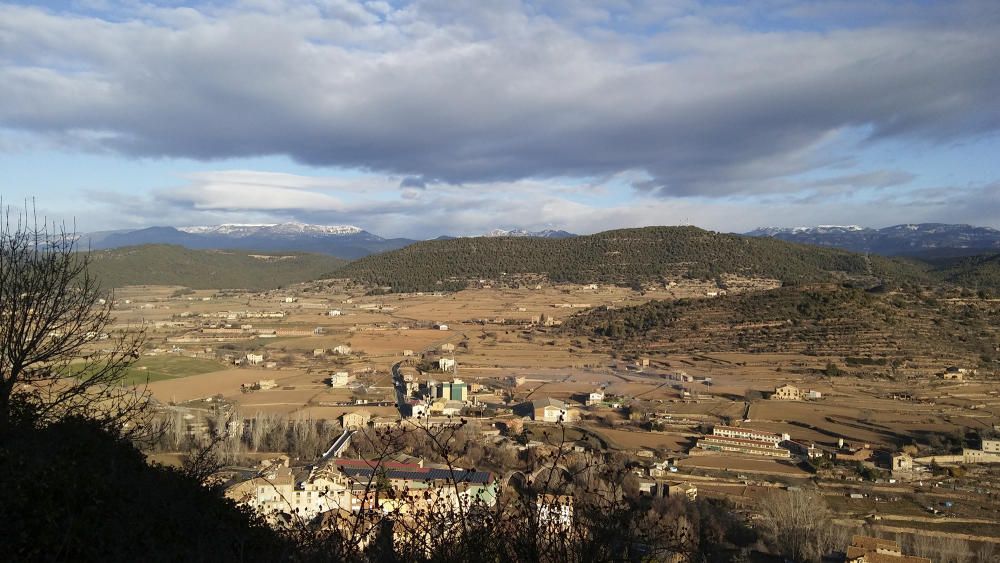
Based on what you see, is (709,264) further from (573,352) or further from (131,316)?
(131,316)

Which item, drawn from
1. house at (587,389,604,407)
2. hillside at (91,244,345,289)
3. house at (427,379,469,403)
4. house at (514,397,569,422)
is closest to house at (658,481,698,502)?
house at (514,397,569,422)

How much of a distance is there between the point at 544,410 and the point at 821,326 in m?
21.7

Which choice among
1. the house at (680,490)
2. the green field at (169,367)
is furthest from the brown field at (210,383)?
the house at (680,490)

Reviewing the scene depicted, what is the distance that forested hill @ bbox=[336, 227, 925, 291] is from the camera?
67.4 metres

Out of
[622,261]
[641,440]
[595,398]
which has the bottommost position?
[641,440]

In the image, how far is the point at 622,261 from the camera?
244 feet

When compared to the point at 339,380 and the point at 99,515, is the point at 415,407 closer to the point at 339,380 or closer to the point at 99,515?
the point at 339,380

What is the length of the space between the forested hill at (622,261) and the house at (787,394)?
3796 cm

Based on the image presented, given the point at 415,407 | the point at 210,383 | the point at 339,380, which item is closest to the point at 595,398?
the point at 415,407

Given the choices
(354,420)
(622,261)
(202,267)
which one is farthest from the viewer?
(202,267)

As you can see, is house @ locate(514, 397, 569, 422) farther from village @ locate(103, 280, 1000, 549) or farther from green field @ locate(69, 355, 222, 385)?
green field @ locate(69, 355, 222, 385)

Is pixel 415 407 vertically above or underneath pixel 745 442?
above

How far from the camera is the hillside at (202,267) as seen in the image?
79312 mm

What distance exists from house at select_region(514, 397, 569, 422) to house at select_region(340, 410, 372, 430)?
5.49 meters
